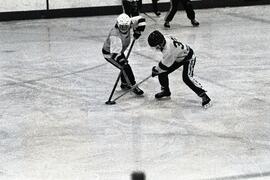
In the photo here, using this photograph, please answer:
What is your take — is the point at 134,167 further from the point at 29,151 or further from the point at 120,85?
the point at 120,85

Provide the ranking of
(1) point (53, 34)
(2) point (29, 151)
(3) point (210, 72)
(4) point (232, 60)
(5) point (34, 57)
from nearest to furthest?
(2) point (29, 151) → (3) point (210, 72) → (4) point (232, 60) → (5) point (34, 57) → (1) point (53, 34)

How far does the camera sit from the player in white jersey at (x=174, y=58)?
6.31m

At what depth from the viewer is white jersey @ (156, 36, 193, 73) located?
6.37m

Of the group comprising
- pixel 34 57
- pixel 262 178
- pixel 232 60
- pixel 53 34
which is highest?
pixel 262 178

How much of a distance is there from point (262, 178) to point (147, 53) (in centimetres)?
584

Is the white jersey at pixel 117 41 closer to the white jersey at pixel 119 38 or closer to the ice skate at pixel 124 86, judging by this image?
the white jersey at pixel 119 38

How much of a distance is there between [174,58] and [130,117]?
0.84 metres

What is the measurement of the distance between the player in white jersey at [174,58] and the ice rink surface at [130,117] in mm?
231

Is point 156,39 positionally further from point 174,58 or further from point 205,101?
point 205,101

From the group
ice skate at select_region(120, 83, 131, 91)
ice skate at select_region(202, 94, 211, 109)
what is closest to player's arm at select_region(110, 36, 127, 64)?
ice skate at select_region(120, 83, 131, 91)

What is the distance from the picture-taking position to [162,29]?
12664mm

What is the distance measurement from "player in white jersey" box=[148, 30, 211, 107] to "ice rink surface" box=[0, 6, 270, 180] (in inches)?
9.1

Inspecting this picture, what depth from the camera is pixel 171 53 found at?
6.39 metres

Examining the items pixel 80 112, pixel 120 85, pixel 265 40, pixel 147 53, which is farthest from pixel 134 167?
pixel 265 40
